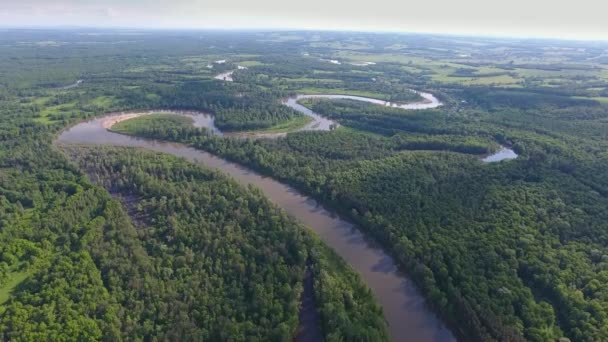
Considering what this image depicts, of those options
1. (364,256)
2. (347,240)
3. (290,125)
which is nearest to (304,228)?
(347,240)

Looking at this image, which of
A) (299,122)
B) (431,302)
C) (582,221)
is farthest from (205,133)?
(582,221)

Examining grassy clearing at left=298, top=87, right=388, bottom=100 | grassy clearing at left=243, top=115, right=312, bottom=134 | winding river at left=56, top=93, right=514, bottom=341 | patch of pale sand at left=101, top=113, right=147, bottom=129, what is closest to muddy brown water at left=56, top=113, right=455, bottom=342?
winding river at left=56, top=93, right=514, bottom=341

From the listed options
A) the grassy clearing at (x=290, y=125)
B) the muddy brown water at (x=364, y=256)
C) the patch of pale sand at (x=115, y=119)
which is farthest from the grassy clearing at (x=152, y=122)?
the grassy clearing at (x=290, y=125)

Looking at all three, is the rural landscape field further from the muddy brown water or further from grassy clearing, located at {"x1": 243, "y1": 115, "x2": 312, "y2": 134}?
grassy clearing, located at {"x1": 243, "y1": 115, "x2": 312, "y2": 134}

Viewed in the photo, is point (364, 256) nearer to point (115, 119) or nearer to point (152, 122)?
point (152, 122)

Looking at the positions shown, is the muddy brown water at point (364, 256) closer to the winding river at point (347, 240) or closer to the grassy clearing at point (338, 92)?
the winding river at point (347, 240)

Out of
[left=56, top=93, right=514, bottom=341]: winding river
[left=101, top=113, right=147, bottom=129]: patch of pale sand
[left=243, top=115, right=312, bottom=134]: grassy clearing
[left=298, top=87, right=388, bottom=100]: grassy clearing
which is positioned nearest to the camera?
[left=56, top=93, right=514, bottom=341]: winding river

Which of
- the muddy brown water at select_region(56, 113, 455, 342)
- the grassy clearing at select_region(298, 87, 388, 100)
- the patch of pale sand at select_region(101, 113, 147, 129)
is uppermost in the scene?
the grassy clearing at select_region(298, 87, 388, 100)
